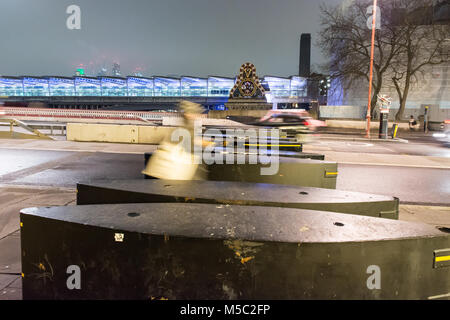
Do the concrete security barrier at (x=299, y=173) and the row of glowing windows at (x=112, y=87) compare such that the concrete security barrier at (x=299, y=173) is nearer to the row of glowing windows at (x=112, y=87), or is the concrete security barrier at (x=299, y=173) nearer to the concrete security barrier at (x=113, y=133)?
the concrete security barrier at (x=113, y=133)

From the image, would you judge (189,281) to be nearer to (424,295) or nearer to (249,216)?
(249,216)

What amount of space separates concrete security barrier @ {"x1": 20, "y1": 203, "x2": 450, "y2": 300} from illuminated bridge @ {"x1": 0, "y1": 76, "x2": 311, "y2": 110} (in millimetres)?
121674

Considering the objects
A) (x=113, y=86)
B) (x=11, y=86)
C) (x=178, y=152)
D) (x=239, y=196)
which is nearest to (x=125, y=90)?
(x=113, y=86)

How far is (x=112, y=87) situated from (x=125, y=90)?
554 cm

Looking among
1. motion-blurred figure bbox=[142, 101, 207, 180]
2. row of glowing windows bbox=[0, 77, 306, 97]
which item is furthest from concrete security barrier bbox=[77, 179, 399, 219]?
row of glowing windows bbox=[0, 77, 306, 97]

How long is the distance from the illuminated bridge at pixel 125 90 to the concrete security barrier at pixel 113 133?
10833 centimetres

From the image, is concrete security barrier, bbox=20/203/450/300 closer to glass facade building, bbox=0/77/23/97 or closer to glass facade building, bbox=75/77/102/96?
glass facade building, bbox=75/77/102/96

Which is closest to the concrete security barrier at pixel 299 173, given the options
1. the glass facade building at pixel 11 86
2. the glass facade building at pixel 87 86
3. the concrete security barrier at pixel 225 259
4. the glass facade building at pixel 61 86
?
the concrete security barrier at pixel 225 259

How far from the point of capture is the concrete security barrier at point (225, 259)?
2.28 meters

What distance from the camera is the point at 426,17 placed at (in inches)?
1318

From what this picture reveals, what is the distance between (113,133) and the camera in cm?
1659

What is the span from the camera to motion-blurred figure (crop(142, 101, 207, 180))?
15.8 ft
